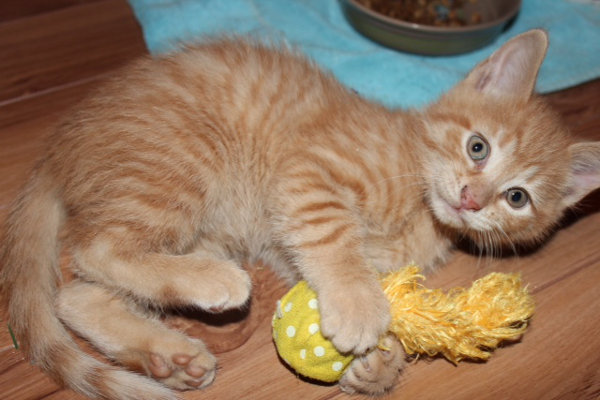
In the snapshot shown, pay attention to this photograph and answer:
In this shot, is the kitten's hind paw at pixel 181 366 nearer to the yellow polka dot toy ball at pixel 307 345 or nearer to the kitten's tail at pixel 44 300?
the kitten's tail at pixel 44 300

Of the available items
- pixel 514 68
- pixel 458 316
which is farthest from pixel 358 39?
pixel 458 316

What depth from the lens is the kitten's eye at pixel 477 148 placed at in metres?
1.30

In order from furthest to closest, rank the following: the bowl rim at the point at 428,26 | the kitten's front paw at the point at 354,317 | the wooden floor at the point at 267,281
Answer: the bowl rim at the point at 428,26, the wooden floor at the point at 267,281, the kitten's front paw at the point at 354,317

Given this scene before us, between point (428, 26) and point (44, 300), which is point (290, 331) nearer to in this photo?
point (44, 300)

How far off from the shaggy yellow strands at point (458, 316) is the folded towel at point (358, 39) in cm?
92

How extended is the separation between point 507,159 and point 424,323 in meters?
0.46

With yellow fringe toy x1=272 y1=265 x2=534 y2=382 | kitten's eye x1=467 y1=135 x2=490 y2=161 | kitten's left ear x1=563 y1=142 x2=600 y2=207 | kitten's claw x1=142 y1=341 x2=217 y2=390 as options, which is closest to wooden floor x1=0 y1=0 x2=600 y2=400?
kitten's claw x1=142 y1=341 x2=217 y2=390

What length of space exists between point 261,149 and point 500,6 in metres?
1.34

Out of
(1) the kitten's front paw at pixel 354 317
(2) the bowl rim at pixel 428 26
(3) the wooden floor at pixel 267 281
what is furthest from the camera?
(2) the bowl rim at pixel 428 26

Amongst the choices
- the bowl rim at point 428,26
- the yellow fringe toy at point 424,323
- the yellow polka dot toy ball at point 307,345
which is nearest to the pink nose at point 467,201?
the yellow fringe toy at point 424,323

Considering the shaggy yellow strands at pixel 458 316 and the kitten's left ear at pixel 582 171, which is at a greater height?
the kitten's left ear at pixel 582 171

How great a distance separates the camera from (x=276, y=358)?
4.13ft

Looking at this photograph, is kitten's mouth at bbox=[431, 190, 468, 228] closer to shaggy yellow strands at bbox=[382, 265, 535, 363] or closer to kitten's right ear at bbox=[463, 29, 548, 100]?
shaggy yellow strands at bbox=[382, 265, 535, 363]

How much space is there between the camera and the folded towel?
197 cm
